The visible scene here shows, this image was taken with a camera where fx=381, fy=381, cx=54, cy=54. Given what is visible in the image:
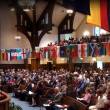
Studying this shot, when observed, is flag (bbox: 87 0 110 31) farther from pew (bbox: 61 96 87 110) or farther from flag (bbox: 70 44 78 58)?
flag (bbox: 70 44 78 58)

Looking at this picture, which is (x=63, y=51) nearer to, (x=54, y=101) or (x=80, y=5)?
(x=54, y=101)

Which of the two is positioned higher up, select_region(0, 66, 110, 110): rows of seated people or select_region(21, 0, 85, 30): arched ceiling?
select_region(21, 0, 85, 30): arched ceiling

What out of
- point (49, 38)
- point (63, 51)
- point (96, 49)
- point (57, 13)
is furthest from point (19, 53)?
point (96, 49)

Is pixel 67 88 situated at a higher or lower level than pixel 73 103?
higher

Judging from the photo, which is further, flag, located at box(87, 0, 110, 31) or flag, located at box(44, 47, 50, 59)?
flag, located at box(44, 47, 50, 59)

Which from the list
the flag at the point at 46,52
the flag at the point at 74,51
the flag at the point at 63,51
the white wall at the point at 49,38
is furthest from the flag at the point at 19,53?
the flag at the point at 74,51

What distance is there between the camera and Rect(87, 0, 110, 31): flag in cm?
897

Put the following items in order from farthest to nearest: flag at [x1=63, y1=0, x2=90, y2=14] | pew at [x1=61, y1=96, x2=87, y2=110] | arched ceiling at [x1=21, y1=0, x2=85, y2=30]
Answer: arched ceiling at [x1=21, y1=0, x2=85, y2=30], pew at [x1=61, y1=96, x2=87, y2=110], flag at [x1=63, y1=0, x2=90, y2=14]

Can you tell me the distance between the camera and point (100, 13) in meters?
9.22

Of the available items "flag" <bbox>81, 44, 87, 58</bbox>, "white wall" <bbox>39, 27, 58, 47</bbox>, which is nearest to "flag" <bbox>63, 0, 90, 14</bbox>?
"flag" <bbox>81, 44, 87, 58</bbox>

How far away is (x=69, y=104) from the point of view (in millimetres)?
13492

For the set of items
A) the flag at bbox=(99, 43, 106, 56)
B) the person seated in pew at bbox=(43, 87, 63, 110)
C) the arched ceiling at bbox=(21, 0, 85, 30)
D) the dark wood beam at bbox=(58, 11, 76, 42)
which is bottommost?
the person seated in pew at bbox=(43, 87, 63, 110)

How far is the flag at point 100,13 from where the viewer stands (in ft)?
29.4

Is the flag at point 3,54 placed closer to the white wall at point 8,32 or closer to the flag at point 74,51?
the white wall at point 8,32
